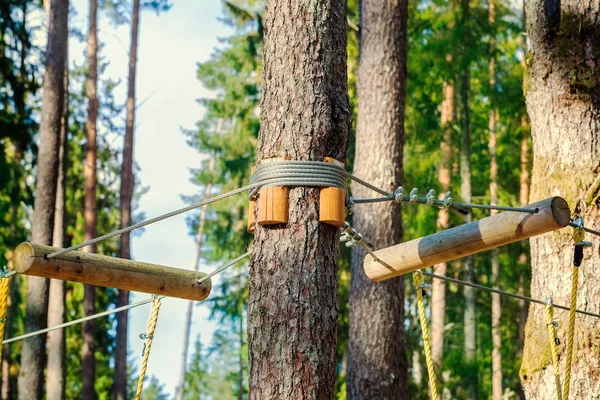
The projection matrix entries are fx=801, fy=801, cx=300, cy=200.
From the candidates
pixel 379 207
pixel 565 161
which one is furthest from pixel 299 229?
pixel 379 207

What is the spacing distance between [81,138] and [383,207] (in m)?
13.5

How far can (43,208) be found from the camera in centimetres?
960

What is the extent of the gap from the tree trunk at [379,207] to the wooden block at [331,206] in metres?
3.67

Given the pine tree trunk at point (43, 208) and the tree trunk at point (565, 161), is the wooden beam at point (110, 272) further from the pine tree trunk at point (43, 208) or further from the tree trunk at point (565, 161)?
the pine tree trunk at point (43, 208)

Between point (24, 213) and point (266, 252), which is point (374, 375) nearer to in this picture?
point (266, 252)

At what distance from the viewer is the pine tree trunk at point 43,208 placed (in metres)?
9.36

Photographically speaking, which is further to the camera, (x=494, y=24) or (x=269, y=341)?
(x=494, y=24)

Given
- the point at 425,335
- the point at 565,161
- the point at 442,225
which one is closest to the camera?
the point at 425,335

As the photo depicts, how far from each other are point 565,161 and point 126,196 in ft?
37.0

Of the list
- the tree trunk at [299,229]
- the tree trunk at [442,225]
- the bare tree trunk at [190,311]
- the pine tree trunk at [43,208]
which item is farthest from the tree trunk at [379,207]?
the bare tree trunk at [190,311]

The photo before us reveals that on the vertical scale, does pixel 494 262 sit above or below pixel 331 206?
above

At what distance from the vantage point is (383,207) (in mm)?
6453

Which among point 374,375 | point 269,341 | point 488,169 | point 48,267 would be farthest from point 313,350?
point 488,169

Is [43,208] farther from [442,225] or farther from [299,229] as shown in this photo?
[442,225]
